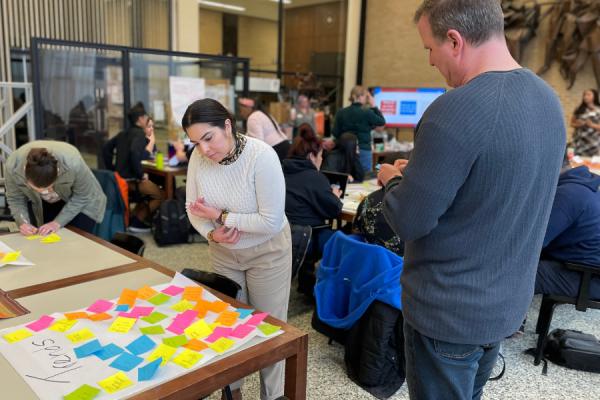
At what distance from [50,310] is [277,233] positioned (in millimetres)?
874

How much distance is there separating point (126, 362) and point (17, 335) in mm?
392

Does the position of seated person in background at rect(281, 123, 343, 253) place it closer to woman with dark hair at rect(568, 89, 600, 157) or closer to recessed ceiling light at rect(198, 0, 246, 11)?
recessed ceiling light at rect(198, 0, 246, 11)

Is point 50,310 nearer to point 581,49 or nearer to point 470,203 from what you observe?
point 470,203

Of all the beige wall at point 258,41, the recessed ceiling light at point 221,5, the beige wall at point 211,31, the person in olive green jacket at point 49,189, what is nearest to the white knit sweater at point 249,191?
the person in olive green jacket at point 49,189

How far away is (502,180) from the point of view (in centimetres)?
99

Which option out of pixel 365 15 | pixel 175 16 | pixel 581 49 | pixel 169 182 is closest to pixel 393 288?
pixel 169 182

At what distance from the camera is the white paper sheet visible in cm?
116

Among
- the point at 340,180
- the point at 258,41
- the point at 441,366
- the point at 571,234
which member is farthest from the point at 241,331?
the point at 258,41

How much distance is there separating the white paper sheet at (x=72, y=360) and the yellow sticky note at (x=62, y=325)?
0.01 meters

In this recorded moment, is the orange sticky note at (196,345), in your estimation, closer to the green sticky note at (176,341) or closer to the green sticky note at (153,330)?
the green sticky note at (176,341)

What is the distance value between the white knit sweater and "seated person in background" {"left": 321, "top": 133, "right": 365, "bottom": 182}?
258 centimetres

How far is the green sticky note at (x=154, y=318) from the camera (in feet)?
5.01

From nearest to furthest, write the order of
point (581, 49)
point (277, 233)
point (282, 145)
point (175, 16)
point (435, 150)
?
1. point (435, 150)
2. point (277, 233)
3. point (282, 145)
4. point (175, 16)
5. point (581, 49)

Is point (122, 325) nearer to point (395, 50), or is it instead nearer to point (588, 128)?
point (588, 128)
